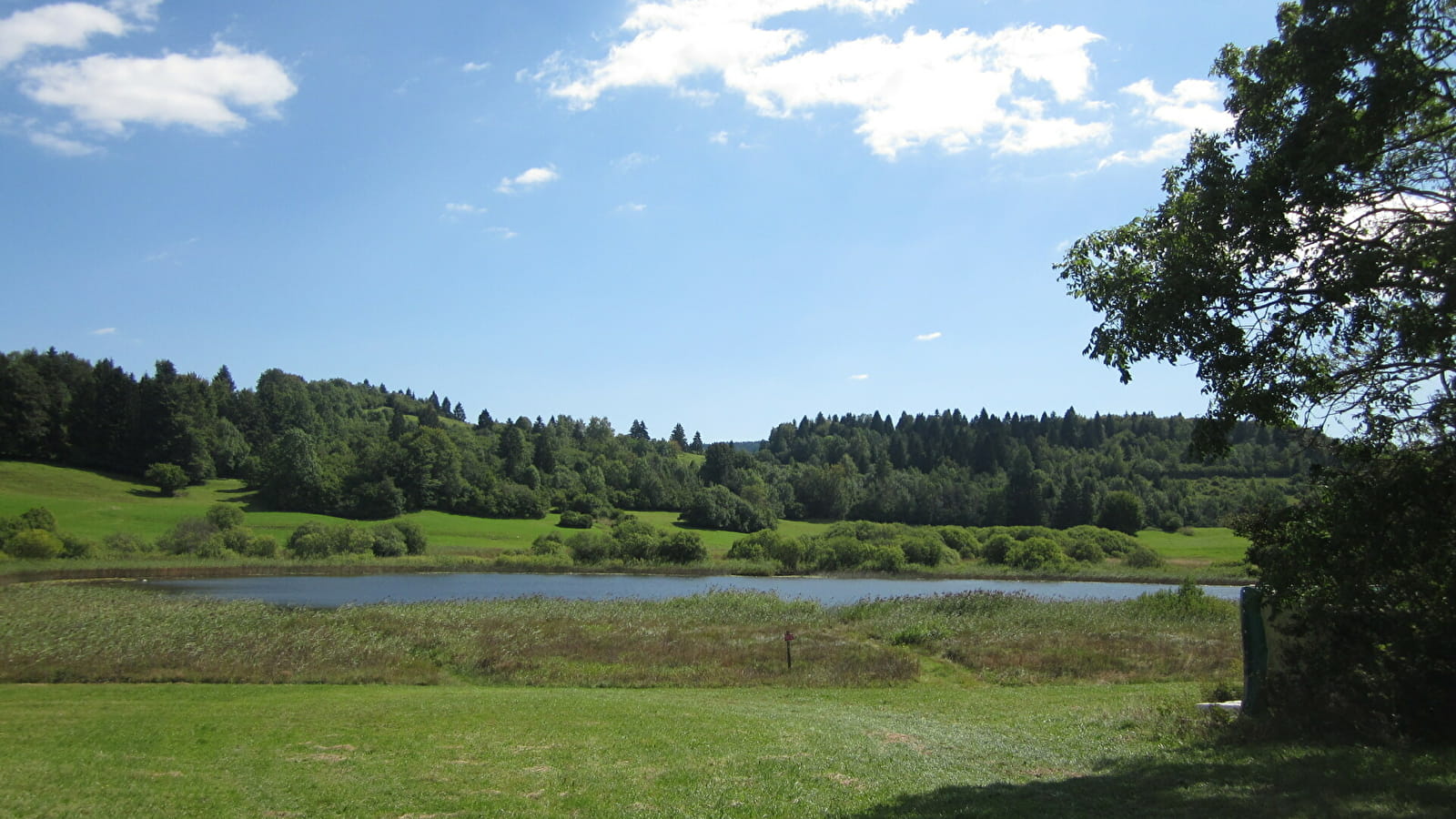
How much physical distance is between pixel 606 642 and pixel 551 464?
131 m

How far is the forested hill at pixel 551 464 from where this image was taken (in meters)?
114

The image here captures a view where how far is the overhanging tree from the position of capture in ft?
29.8

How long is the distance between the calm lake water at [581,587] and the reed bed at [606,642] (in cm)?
1448

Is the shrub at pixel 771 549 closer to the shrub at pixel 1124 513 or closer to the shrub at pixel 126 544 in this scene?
the shrub at pixel 1124 513

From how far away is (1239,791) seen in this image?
9977 mm

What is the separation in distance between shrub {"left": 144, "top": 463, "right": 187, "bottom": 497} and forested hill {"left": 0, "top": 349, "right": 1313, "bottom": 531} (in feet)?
24.3

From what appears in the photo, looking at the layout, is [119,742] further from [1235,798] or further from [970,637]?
[970,637]

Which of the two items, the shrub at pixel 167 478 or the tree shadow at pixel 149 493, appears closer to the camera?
the tree shadow at pixel 149 493

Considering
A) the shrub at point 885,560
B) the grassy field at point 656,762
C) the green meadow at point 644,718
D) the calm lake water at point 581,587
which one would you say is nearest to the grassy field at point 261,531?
the shrub at point 885,560

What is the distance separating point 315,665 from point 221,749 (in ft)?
42.0

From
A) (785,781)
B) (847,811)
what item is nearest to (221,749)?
(785,781)

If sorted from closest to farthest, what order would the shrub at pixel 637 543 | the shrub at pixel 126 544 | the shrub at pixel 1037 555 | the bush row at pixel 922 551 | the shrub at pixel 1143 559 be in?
the shrub at pixel 126 544 < the shrub at pixel 1037 555 < the shrub at pixel 1143 559 < the bush row at pixel 922 551 < the shrub at pixel 637 543

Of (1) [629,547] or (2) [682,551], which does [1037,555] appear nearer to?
(2) [682,551]

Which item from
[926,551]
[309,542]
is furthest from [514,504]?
[926,551]
